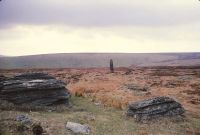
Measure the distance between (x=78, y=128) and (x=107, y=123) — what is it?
2720 millimetres

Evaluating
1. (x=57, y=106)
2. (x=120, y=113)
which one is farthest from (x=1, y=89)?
(x=120, y=113)

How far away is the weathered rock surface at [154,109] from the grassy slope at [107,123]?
548 millimetres

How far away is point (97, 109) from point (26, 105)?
4945 mm

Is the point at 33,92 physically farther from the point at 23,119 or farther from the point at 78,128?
the point at 78,128

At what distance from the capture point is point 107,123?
2141cm

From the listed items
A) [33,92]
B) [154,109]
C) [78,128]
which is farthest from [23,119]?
[154,109]

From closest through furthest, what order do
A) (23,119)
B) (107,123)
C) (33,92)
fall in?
1. (23,119)
2. (107,123)
3. (33,92)

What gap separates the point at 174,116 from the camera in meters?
23.4

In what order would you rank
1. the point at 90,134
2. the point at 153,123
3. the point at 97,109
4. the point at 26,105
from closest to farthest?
the point at 90,134
the point at 153,123
the point at 26,105
the point at 97,109

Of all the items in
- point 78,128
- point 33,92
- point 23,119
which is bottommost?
point 78,128

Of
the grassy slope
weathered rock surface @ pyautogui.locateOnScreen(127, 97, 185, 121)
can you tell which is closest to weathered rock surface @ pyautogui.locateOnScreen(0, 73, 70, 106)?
the grassy slope

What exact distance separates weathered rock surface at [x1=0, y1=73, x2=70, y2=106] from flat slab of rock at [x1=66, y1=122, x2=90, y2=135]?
511 cm

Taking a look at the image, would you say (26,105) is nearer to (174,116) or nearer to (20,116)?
(20,116)

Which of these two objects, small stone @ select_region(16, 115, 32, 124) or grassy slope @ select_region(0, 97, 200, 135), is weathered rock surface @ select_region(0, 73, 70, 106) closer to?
grassy slope @ select_region(0, 97, 200, 135)
